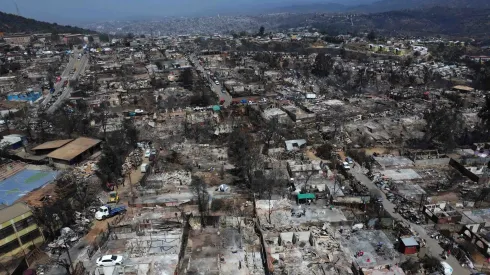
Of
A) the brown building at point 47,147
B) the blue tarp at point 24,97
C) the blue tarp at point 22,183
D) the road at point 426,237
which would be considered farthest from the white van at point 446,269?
the blue tarp at point 24,97

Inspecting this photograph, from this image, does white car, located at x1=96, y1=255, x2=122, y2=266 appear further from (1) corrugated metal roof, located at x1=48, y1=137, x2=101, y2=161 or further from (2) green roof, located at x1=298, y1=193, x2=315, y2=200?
(1) corrugated metal roof, located at x1=48, y1=137, x2=101, y2=161

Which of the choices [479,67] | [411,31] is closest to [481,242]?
[479,67]

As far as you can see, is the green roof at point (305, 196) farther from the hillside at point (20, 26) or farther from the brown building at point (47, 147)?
the hillside at point (20, 26)

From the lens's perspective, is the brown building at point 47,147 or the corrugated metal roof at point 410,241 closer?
the corrugated metal roof at point 410,241

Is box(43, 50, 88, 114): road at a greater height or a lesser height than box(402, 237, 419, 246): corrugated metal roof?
greater

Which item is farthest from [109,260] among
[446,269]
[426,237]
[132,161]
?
[426,237]

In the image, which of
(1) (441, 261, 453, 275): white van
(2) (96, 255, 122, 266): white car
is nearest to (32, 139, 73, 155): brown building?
(2) (96, 255, 122, 266): white car

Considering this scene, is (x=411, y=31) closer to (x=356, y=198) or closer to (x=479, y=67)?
(x=479, y=67)

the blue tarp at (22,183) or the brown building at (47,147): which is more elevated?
the brown building at (47,147)
